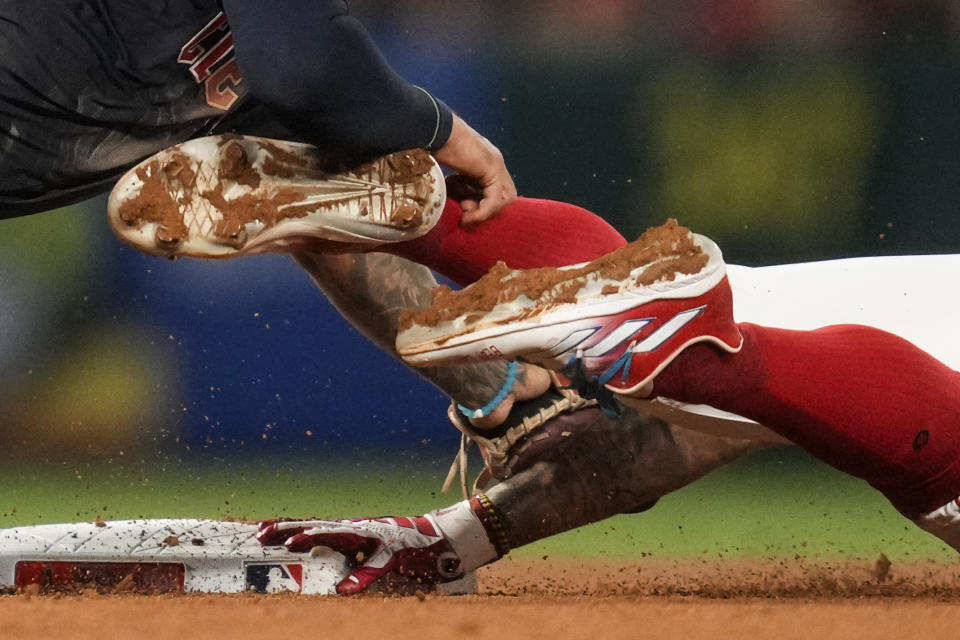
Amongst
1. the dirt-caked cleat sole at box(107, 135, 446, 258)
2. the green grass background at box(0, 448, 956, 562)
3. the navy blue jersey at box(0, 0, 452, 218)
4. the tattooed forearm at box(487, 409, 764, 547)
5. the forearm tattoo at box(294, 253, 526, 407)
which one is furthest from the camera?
the green grass background at box(0, 448, 956, 562)

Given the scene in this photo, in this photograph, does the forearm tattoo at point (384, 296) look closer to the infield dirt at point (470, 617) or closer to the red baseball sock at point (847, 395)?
the infield dirt at point (470, 617)

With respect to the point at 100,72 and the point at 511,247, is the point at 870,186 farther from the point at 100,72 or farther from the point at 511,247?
the point at 100,72

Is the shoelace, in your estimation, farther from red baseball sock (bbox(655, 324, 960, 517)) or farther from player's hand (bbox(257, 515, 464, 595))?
red baseball sock (bbox(655, 324, 960, 517))

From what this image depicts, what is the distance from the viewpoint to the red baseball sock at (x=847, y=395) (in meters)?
1.30

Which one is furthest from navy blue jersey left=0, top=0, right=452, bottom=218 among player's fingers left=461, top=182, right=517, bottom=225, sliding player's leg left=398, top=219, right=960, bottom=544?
sliding player's leg left=398, top=219, right=960, bottom=544

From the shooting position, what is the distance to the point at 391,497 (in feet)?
9.34

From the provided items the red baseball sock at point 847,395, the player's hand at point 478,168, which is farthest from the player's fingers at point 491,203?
the red baseball sock at point 847,395

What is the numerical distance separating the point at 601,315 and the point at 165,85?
610 millimetres

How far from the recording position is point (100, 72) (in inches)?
54.4

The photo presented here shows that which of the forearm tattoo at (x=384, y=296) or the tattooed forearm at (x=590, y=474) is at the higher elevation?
the forearm tattoo at (x=384, y=296)

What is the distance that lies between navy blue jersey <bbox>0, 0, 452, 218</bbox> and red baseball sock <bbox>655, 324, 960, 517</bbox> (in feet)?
1.40

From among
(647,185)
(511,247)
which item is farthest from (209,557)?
(647,185)

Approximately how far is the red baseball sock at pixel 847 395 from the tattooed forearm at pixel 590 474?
1.74ft

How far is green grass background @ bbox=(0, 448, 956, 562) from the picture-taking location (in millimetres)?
2695
